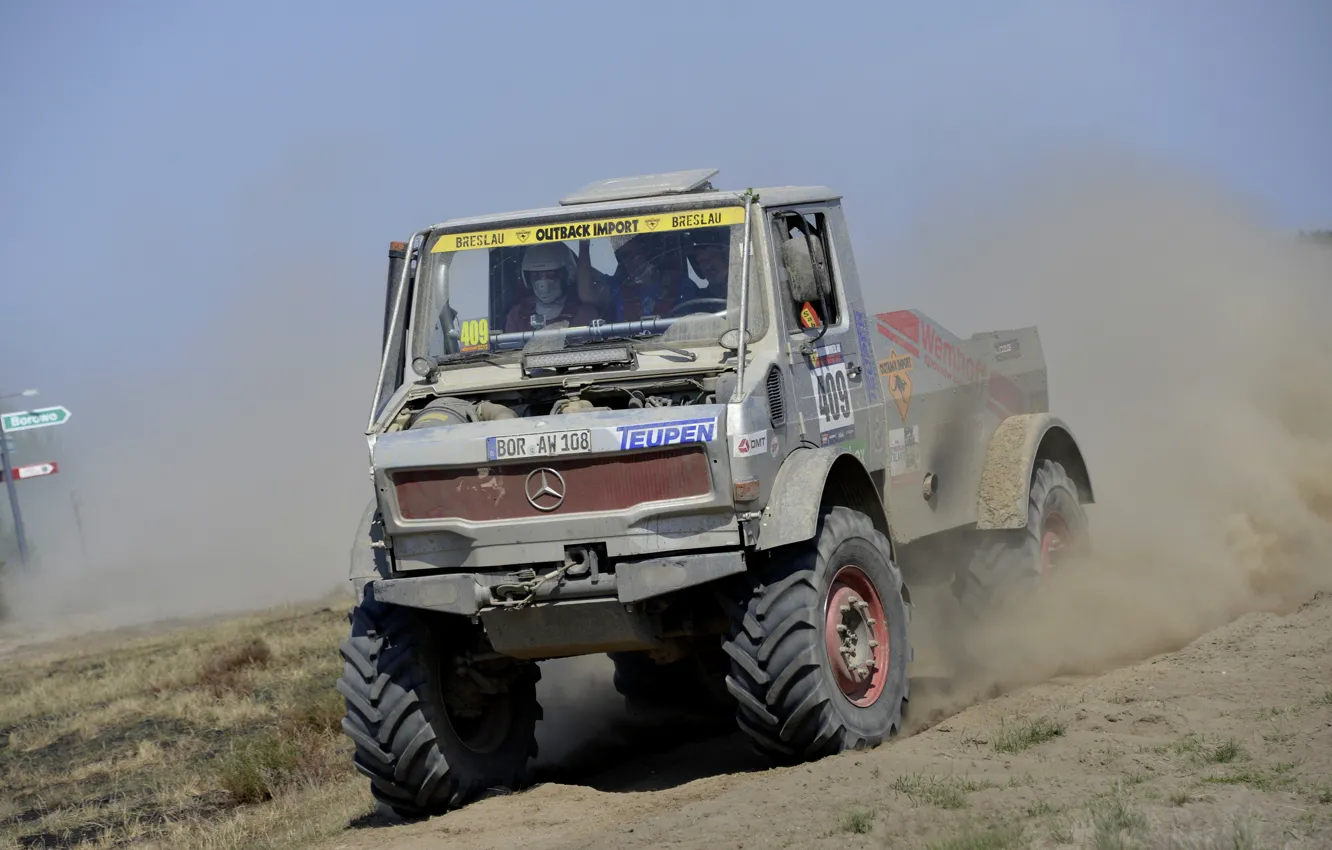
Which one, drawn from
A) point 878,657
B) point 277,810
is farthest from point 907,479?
point 277,810

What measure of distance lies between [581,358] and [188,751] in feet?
21.5

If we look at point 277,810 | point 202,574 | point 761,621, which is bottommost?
point 202,574

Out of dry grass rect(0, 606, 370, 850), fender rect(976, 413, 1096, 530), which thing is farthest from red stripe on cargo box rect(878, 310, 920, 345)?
dry grass rect(0, 606, 370, 850)

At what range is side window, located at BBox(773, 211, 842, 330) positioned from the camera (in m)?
7.86

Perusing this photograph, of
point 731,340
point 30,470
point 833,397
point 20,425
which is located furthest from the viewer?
point 30,470

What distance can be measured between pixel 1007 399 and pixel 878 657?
326cm

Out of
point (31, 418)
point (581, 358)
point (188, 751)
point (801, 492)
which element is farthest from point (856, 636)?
point (31, 418)

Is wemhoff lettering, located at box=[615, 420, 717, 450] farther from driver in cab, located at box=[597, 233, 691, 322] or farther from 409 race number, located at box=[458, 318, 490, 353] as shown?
409 race number, located at box=[458, 318, 490, 353]

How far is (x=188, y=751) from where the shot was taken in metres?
12.6

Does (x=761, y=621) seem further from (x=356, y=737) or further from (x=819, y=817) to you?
(x=356, y=737)

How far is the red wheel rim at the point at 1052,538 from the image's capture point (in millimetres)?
10695

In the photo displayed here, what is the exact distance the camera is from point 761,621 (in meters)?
7.34

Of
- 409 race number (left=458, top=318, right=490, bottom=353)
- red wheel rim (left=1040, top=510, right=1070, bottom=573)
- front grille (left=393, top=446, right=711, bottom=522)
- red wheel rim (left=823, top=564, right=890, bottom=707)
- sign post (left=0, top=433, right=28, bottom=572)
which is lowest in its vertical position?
sign post (left=0, top=433, right=28, bottom=572)

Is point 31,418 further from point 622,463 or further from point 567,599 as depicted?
point 622,463
